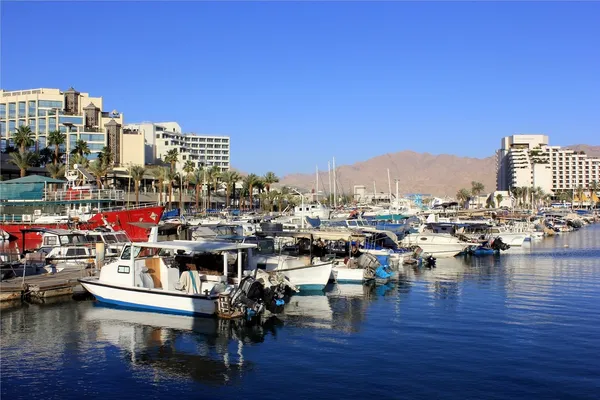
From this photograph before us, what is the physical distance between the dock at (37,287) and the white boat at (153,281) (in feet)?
8.82

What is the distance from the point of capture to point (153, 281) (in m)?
29.0

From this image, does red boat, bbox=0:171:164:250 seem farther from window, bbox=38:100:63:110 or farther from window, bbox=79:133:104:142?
window, bbox=38:100:63:110

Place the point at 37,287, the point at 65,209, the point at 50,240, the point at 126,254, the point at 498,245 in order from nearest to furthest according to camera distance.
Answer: the point at 126,254
the point at 37,287
the point at 50,240
the point at 65,209
the point at 498,245

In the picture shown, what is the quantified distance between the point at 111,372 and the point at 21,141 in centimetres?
7965

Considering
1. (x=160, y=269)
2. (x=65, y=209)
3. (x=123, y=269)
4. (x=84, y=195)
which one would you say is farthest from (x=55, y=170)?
(x=160, y=269)

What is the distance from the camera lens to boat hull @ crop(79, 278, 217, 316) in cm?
2653

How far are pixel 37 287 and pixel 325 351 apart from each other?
17.4m

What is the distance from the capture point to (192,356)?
21.4 meters

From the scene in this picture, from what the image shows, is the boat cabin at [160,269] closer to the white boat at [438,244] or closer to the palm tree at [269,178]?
the white boat at [438,244]

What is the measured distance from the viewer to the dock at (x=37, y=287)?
99.3ft

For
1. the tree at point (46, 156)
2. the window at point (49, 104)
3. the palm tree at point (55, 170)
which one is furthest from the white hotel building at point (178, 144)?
the palm tree at point (55, 170)

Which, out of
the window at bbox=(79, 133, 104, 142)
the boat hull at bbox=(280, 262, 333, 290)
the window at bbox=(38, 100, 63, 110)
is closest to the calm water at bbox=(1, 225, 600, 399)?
the boat hull at bbox=(280, 262, 333, 290)

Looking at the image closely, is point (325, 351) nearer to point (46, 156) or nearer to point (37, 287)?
point (37, 287)

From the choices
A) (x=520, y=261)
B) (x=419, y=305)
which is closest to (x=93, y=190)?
(x=419, y=305)
